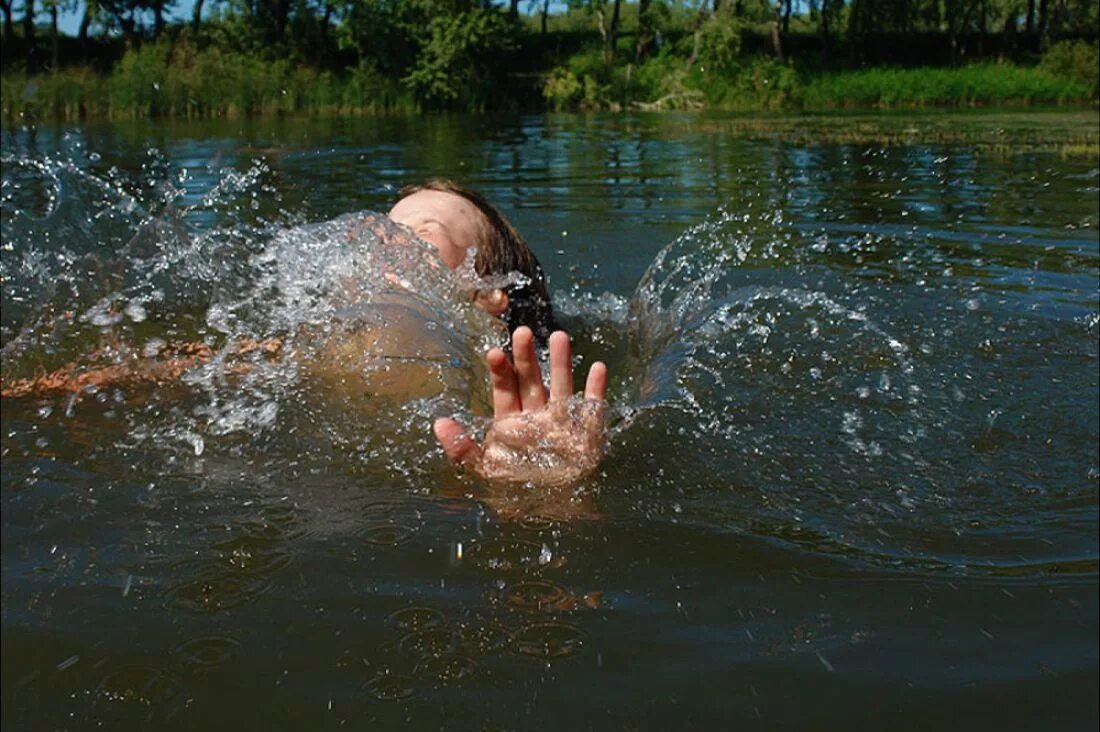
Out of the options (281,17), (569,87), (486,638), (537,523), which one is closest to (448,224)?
(537,523)

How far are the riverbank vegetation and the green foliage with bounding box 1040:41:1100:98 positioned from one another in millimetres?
49

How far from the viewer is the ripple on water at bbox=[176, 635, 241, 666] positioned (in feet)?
6.61

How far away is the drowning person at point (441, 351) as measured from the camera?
273 cm

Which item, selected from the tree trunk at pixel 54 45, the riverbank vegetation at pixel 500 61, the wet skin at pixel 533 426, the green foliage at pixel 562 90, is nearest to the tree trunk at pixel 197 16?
the riverbank vegetation at pixel 500 61

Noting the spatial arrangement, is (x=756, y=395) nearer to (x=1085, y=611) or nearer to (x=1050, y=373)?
(x=1050, y=373)

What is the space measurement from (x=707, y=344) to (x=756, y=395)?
0.69 metres

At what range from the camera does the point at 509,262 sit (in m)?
4.14

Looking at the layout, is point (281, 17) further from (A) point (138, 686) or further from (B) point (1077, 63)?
(A) point (138, 686)

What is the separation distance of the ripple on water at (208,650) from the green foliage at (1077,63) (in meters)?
31.0

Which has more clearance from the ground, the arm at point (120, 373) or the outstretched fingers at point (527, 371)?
the outstretched fingers at point (527, 371)

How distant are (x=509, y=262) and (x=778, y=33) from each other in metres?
34.0

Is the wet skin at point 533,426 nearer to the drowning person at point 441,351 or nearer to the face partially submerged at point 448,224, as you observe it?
the drowning person at point 441,351

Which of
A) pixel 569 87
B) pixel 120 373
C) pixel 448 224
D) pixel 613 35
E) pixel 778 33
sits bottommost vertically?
pixel 120 373

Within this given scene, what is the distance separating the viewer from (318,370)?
3789 millimetres
